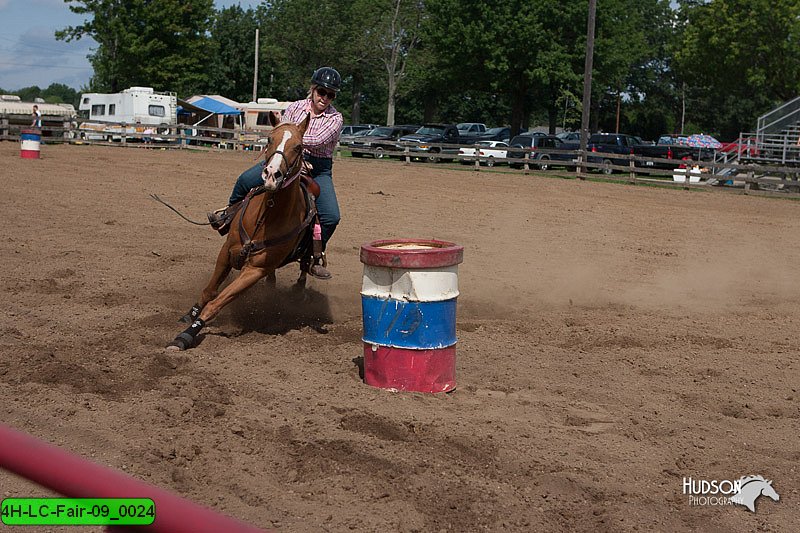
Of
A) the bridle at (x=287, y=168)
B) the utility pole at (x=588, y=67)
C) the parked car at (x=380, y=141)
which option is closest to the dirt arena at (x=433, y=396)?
the bridle at (x=287, y=168)

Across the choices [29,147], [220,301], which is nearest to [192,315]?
[220,301]

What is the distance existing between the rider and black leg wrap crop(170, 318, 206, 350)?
1.08 m

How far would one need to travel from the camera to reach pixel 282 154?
6965 millimetres

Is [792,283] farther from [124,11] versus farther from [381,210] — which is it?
[124,11]

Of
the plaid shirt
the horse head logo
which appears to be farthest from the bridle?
the horse head logo

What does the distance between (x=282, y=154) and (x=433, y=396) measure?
224cm

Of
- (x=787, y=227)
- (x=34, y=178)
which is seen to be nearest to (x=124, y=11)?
(x=34, y=178)

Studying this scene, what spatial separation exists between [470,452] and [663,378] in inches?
104

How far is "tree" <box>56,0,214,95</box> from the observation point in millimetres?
55969

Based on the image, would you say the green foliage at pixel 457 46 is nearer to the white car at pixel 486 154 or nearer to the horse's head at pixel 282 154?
the white car at pixel 486 154

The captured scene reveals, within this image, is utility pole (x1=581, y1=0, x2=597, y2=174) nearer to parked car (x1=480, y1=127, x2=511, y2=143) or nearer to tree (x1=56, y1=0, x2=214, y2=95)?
parked car (x1=480, y1=127, x2=511, y2=143)

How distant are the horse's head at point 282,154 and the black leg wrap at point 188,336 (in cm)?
146

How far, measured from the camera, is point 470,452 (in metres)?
5.21

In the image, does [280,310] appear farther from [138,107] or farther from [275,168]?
[138,107]
